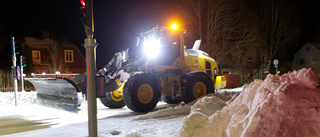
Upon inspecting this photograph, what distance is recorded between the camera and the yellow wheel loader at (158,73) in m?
8.48

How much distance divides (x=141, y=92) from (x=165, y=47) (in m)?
2.30

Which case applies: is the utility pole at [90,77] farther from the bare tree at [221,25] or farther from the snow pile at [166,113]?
the bare tree at [221,25]

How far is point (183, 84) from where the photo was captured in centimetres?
950

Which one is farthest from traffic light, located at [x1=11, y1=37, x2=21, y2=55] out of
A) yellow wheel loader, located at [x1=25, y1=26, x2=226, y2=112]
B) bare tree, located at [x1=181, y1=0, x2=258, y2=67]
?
bare tree, located at [x1=181, y1=0, x2=258, y2=67]

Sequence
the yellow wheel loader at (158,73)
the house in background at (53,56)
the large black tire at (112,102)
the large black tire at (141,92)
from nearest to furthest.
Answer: the large black tire at (141,92) → the yellow wheel loader at (158,73) → the large black tire at (112,102) → the house in background at (53,56)

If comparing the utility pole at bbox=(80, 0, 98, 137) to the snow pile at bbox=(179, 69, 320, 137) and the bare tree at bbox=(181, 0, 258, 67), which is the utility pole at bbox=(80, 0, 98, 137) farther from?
the bare tree at bbox=(181, 0, 258, 67)

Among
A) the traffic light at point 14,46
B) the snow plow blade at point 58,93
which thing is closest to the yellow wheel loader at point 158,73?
the snow plow blade at point 58,93

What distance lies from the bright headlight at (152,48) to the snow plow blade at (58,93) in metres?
3.24

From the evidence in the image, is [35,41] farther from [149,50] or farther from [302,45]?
→ [302,45]

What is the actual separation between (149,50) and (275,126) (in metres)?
7.28

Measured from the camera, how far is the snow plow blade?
7.78m

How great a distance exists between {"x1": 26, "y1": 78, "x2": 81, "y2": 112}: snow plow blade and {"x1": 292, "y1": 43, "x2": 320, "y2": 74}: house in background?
50287mm

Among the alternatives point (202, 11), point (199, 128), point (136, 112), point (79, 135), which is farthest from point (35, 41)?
point (199, 128)

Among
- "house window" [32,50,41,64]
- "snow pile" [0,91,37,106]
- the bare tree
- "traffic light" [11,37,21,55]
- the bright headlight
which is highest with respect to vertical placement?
the bare tree
